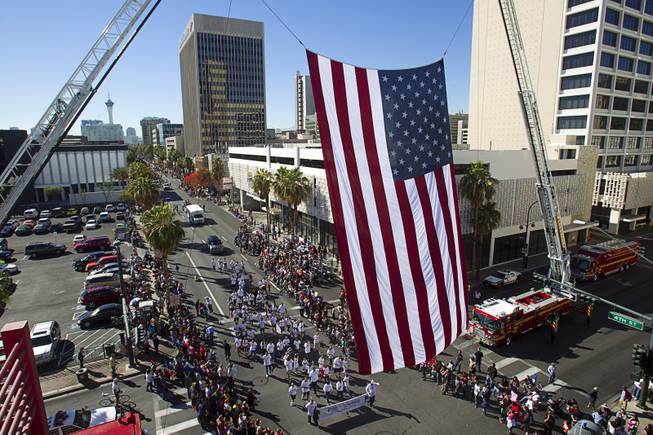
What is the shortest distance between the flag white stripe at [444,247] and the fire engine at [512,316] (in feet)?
52.1

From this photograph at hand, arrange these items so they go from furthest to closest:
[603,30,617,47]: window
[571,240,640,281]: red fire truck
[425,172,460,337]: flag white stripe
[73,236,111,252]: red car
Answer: [603,30,617,47]: window < [73,236,111,252]: red car < [571,240,640,281]: red fire truck < [425,172,460,337]: flag white stripe

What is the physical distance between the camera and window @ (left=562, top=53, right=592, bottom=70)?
189 feet

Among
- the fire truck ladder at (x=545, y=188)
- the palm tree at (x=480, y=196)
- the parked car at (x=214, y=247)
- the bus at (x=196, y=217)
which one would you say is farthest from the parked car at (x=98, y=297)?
the fire truck ladder at (x=545, y=188)

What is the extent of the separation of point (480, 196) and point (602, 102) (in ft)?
127

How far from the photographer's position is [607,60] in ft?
189

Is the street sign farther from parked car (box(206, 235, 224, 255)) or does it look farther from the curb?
parked car (box(206, 235, 224, 255))

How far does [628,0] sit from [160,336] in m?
75.9

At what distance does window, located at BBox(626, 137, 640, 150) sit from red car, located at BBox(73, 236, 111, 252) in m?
82.0

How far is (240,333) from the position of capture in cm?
2544

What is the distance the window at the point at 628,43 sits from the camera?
2313 inches

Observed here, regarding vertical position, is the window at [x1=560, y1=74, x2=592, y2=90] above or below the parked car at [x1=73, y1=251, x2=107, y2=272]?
above

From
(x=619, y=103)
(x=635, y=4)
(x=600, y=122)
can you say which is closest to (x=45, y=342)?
(x=600, y=122)

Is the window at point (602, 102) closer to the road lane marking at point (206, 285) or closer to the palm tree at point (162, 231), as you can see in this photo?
the road lane marking at point (206, 285)

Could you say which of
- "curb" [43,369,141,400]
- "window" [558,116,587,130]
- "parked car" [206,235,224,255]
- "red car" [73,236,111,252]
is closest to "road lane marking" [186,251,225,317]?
"parked car" [206,235,224,255]
